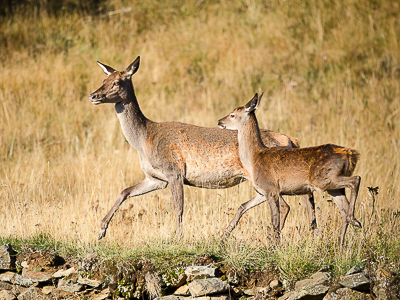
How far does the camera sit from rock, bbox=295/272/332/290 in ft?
17.5

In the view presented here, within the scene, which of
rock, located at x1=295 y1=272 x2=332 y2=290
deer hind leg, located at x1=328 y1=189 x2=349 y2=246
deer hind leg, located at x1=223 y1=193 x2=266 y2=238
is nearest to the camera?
rock, located at x1=295 y1=272 x2=332 y2=290

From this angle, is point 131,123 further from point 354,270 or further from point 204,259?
point 354,270

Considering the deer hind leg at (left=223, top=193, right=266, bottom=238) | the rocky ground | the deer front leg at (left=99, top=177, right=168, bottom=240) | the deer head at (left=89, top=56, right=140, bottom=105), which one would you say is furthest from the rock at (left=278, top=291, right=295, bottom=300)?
the deer head at (left=89, top=56, right=140, bottom=105)

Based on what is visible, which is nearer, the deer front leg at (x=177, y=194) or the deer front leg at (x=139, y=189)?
the deer front leg at (x=177, y=194)

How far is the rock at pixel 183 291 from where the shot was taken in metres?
5.70

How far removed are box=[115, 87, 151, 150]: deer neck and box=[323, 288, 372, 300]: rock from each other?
376cm

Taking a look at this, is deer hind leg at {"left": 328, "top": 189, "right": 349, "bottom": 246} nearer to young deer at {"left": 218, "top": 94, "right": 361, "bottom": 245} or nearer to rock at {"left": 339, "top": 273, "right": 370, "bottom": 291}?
→ young deer at {"left": 218, "top": 94, "right": 361, "bottom": 245}

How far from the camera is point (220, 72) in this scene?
16.8m

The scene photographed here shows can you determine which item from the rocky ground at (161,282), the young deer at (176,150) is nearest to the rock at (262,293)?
the rocky ground at (161,282)

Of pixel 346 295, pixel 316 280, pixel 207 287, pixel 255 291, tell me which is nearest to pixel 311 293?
pixel 316 280

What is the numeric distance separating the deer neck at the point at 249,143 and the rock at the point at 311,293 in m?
1.99

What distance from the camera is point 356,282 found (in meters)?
5.11

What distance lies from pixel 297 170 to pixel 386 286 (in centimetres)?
→ 177

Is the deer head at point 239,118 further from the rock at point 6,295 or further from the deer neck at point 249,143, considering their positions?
the rock at point 6,295
